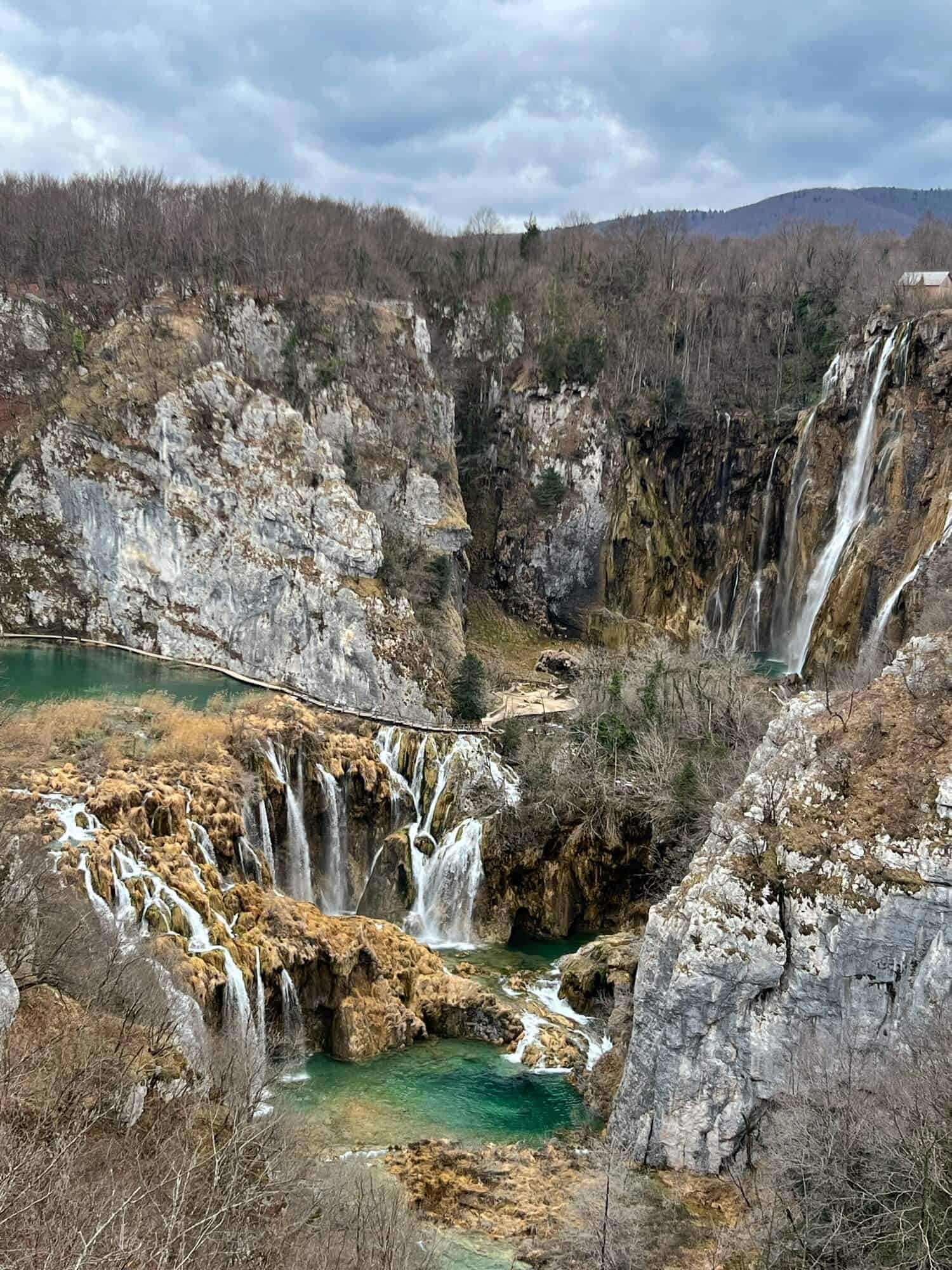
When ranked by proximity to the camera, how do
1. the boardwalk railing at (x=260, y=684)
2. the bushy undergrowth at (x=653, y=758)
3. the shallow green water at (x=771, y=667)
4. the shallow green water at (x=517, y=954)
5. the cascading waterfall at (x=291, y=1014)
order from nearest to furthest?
the cascading waterfall at (x=291, y=1014) → the shallow green water at (x=517, y=954) → the bushy undergrowth at (x=653, y=758) → the boardwalk railing at (x=260, y=684) → the shallow green water at (x=771, y=667)

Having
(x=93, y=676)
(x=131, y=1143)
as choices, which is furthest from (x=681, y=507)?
(x=131, y=1143)

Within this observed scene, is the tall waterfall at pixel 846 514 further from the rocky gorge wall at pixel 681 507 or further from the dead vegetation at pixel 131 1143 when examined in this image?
the dead vegetation at pixel 131 1143

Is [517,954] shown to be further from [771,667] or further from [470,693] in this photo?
[771,667]

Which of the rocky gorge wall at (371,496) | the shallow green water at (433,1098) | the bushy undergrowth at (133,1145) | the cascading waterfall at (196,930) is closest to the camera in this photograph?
the bushy undergrowth at (133,1145)

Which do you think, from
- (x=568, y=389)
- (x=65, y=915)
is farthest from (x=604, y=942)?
(x=568, y=389)

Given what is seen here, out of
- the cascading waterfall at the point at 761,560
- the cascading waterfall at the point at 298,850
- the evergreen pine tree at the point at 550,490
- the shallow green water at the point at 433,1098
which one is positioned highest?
the evergreen pine tree at the point at 550,490

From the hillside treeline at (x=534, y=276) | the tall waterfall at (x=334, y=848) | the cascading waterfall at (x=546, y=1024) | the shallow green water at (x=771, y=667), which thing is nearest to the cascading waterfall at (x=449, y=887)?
the tall waterfall at (x=334, y=848)

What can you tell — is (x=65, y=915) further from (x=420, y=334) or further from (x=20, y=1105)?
(x=420, y=334)

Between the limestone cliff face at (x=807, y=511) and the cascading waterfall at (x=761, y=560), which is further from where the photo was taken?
the cascading waterfall at (x=761, y=560)
